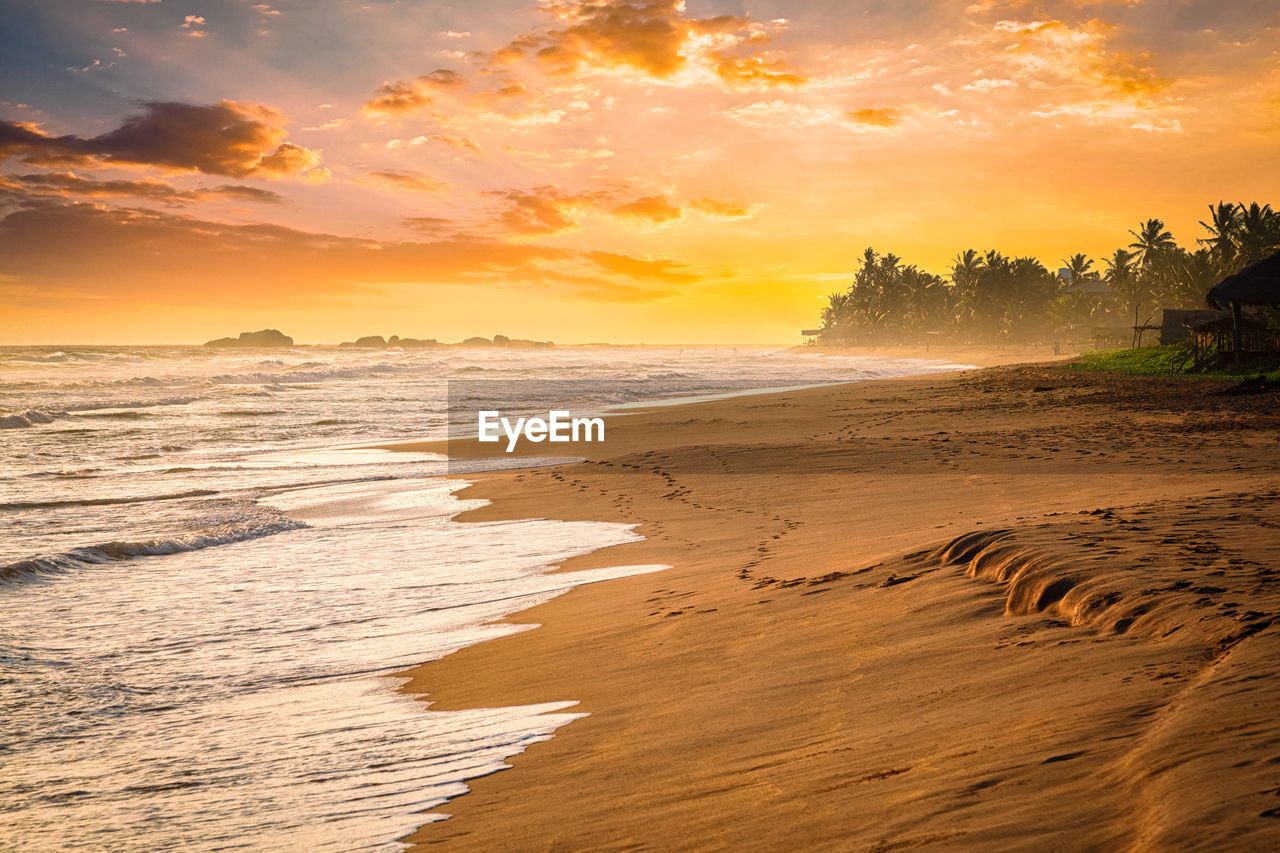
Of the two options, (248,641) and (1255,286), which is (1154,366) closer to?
(1255,286)

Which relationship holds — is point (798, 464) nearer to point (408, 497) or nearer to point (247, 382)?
point (408, 497)

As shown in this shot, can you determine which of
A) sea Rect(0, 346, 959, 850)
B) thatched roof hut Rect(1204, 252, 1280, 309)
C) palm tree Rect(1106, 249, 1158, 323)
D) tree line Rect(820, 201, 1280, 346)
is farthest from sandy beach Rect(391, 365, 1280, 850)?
palm tree Rect(1106, 249, 1158, 323)

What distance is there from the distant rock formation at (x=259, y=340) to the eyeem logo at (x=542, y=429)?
15062cm

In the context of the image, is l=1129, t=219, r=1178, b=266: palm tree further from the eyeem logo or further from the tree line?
the eyeem logo

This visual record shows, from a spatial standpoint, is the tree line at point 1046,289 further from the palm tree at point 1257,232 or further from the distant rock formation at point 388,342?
the distant rock formation at point 388,342

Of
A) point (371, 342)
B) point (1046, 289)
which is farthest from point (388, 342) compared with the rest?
point (1046, 289)

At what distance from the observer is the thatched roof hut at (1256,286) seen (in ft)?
85.7

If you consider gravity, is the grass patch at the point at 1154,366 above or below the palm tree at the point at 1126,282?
below

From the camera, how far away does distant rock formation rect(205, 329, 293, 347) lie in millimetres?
162750

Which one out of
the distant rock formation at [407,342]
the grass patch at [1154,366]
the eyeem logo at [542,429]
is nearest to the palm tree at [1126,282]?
the grass patch at [1154,366]

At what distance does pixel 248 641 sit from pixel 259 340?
575 ft

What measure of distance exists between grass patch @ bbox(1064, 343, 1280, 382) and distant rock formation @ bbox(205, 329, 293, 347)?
513ft

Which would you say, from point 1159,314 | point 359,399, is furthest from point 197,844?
point 1159,314

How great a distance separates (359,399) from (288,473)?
20.5m
